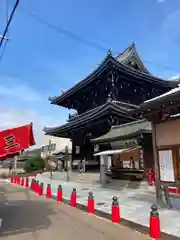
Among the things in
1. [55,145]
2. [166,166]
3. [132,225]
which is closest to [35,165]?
[55,145]

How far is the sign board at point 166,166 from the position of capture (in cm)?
926

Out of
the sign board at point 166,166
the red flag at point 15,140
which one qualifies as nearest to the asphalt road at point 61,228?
the red flag at point 15,140

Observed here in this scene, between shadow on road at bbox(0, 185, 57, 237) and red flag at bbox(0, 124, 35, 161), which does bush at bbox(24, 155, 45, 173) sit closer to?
shadow on road at bbox(0, 185, 57, 237)

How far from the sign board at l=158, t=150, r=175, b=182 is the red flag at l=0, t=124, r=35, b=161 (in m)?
5.30

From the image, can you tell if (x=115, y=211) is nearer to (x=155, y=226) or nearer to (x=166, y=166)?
(x=155, y=226)

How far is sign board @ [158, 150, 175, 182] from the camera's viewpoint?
30.4 feet

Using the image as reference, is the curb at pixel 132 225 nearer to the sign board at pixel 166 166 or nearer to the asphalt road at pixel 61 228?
the asphalt road at pixel 61 228

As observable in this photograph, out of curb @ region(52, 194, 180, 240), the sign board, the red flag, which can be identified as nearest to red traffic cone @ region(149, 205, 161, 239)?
curb @ region(52, 194, 180, 240)

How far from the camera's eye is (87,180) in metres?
22.5

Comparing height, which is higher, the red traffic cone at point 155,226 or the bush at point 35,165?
the bush at point 35,165

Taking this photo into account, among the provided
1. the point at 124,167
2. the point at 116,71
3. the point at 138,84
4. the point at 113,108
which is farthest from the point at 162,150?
the point at 138,84

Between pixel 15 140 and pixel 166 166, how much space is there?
5793 millimetres

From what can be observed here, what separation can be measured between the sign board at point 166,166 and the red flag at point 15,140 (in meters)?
5.30

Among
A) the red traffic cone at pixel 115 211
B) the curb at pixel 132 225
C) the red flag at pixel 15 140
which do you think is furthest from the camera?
the red traffic cone at pixel 115 211
